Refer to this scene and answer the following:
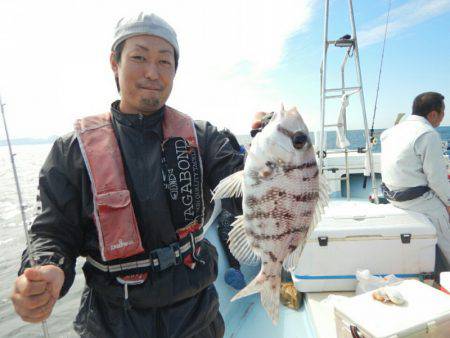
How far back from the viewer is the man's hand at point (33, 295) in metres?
1.40

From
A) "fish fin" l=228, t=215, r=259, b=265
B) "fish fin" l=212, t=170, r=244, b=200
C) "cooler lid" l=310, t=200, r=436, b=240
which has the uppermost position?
"fish fin" l=212, t=170, r=244, b=200

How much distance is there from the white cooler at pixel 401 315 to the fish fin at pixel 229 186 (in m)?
1.78

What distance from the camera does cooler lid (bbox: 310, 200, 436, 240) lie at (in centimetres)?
390

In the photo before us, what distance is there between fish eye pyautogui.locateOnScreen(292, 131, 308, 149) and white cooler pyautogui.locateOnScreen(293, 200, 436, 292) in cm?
251

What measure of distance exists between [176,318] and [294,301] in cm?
271

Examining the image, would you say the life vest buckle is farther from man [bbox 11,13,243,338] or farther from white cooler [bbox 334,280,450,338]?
white cooler [bbox 334,280,450,338]

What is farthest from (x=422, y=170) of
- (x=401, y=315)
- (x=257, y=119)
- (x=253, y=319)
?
(x=257, y=119)

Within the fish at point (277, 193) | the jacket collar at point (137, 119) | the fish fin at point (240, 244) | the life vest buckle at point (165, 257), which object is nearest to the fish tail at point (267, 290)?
the fish at point (277, 193)

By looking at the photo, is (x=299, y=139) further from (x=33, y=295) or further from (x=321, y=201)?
(x=33, y=295)

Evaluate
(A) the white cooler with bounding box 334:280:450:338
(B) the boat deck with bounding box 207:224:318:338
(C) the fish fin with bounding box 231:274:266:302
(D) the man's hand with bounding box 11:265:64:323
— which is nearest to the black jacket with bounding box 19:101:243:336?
(D) the man's hand with bounding box 11:265:64:323

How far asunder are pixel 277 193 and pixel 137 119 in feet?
3.56

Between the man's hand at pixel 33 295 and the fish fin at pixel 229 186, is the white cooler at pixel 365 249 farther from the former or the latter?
the man's hand at pixel 33 295

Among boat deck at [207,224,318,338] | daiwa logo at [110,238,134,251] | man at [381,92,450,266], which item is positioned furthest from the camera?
man at [381,92,450,266]

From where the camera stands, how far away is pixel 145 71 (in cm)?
202
